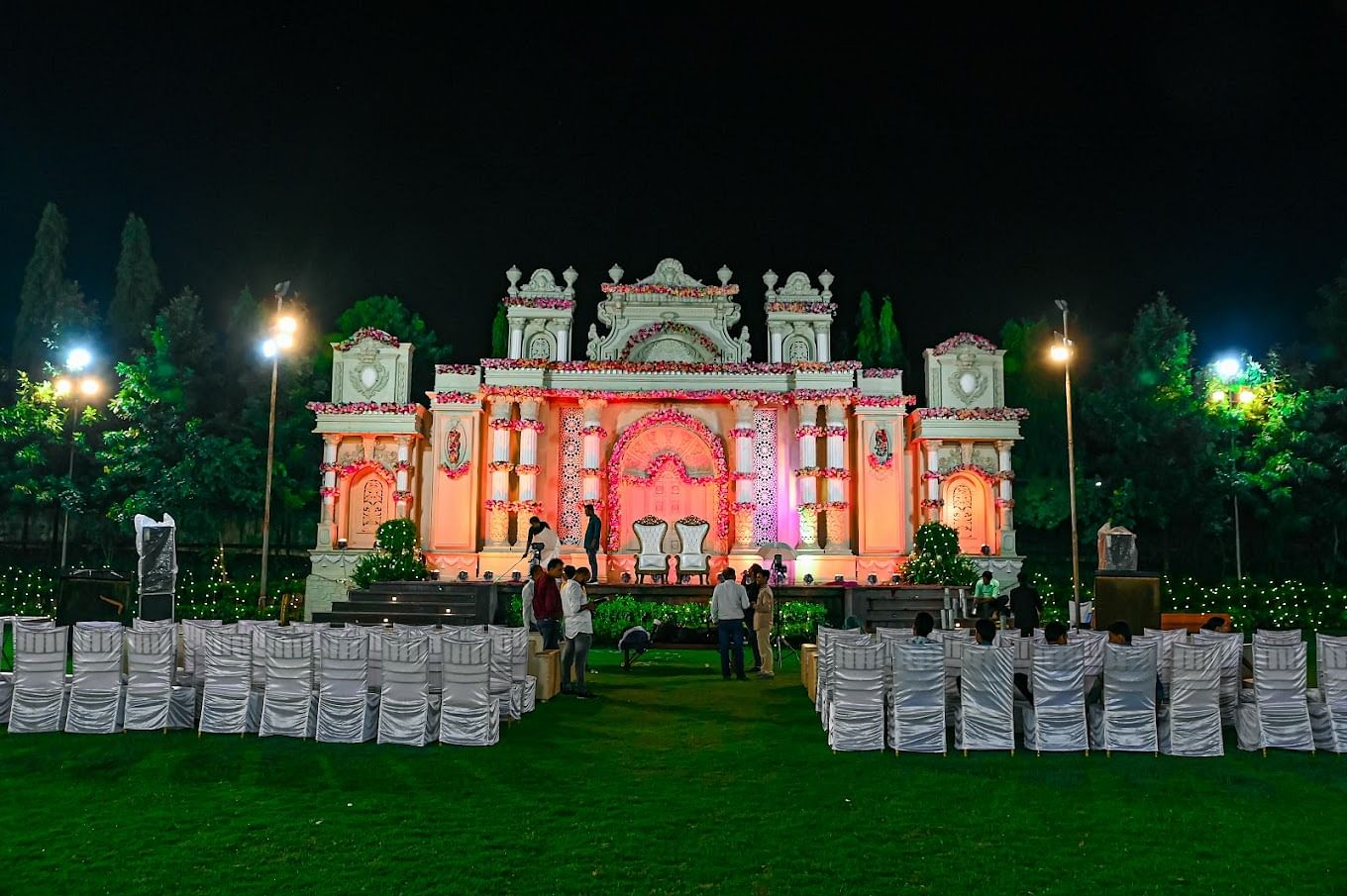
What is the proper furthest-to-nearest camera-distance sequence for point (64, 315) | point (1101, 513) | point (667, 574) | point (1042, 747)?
1. point (64, 315)
2. point (1101, 513)
3. point (667, 574)
4. point (1042, 747)

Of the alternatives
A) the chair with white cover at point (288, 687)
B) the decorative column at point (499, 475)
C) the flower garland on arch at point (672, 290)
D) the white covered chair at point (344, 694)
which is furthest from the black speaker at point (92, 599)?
the flower garland on arch at point (672, 290)

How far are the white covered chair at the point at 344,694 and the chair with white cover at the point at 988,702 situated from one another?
474cm

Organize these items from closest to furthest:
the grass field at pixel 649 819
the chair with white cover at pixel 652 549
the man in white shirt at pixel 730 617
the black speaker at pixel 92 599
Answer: the grass field at pixel 649 819 < the man in white shirt at pixel 730 617 < the black speaker at pixel 92 599 < the chair with white cover at pixel 652 549

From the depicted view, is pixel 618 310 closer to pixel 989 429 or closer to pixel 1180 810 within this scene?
pixel 989 429

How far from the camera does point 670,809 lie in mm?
6414

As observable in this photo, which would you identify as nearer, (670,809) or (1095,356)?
(670,809)

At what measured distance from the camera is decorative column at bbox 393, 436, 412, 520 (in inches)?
973

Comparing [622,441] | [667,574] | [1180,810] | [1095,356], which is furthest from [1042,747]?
[1095,356]

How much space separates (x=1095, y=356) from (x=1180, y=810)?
30569 mm

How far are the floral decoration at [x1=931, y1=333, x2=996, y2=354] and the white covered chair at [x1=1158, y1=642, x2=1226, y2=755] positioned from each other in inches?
695

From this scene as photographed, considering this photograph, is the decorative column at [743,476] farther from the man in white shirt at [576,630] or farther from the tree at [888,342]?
the tree at [888,342]

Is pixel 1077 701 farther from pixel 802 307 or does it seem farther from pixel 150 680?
pixel 802 307

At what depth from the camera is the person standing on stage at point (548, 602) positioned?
38.3 ft

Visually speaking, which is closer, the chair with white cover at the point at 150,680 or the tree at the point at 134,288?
the chair with white cover at the point at 150,680
